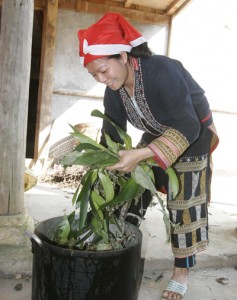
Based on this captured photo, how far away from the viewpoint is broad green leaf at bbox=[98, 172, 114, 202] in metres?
1.50

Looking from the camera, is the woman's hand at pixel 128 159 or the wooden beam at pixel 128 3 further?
the wooden beam at pixel 128 3

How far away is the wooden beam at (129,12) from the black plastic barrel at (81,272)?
182 inches

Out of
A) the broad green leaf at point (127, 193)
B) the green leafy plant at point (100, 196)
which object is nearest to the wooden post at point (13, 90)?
the green leafy plant at point (100, 196)

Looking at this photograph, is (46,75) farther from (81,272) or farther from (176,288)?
(81,272)

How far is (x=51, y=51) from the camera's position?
525 centimetres

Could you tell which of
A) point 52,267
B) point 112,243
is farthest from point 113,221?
point 52,267

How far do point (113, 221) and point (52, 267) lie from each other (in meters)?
0.36

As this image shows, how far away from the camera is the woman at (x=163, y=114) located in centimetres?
151

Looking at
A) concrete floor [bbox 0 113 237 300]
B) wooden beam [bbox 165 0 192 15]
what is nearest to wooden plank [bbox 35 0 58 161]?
concrete floor [bbox 0 113 237 300]

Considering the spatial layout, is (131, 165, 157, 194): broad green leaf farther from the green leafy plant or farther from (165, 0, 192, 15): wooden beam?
(165, 0, 192, 15): wooden beam

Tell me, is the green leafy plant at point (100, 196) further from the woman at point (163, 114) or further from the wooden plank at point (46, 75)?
the wooden plank at point (46, 75)

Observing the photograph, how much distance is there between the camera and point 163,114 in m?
1.79

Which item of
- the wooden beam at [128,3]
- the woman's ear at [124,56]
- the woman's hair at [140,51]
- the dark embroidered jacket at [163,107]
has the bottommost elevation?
the dark embroidered jacket at [163,107]

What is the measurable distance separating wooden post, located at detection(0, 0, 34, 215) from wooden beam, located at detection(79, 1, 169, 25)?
10.5 ft
